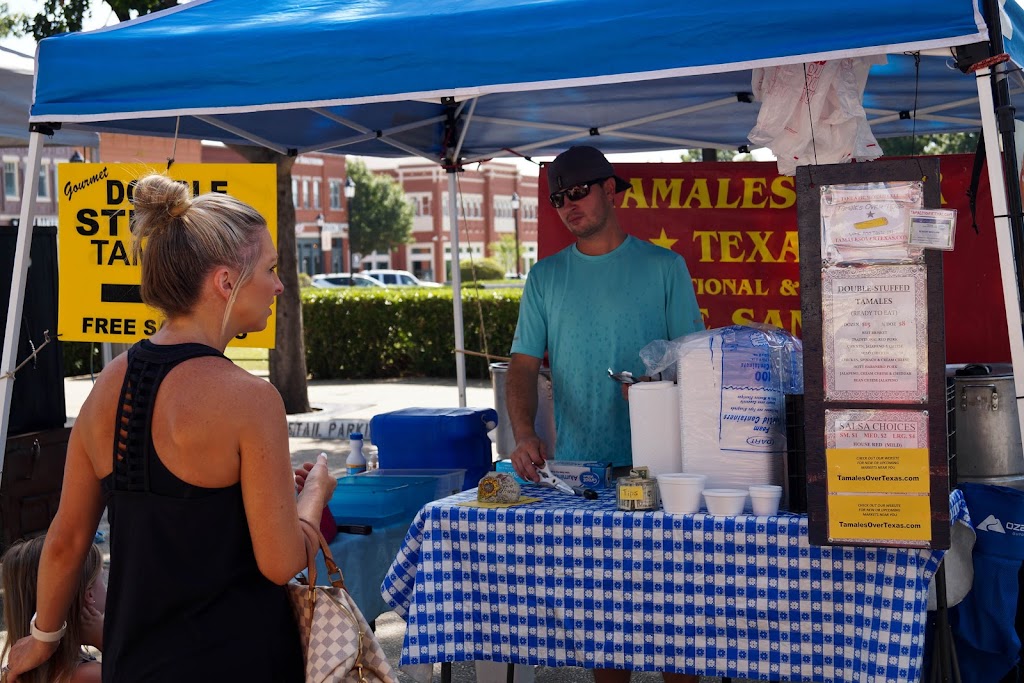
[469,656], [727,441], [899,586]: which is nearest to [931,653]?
[899,586]

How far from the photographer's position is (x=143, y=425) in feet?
6.02

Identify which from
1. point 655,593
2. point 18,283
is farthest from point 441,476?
point 18,283

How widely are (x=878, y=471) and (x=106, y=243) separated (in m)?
3.03

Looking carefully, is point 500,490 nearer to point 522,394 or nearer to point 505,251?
point 522,394

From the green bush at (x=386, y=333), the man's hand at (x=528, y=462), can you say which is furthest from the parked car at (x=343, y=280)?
the man's hand at (x=528, y=462)

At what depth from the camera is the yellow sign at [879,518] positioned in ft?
8.17

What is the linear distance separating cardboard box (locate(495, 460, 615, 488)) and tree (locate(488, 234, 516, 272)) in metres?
58.8

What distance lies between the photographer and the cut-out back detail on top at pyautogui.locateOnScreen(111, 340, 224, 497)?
183cm

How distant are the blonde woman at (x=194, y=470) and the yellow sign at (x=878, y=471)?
1256mm

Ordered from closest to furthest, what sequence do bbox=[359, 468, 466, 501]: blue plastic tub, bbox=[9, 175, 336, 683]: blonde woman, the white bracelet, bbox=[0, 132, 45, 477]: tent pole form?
1. bbox=[9, 175, 336, 683]: blonde woman
2. the white bracelet
3. bbox=[0, 132, 45, 477]: tent pole
4. bbox=[359, 468, 466, 501]: blue plastic tub

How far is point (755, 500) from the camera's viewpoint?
8.84 feet

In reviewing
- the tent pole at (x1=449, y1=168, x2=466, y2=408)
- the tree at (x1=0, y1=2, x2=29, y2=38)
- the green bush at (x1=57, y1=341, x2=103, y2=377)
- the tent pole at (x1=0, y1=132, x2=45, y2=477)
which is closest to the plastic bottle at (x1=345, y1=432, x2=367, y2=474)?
the tent pole at (x1=0, y1=132, x2=45, y2=477)

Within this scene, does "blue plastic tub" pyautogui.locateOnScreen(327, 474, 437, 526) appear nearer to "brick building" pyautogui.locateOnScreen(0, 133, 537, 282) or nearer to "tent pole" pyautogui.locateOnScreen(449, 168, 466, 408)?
"tent pole" pyautogui.locateOnScreen(449, 168, 466, 408)

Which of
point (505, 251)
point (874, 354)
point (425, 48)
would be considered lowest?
point (874, 354)
